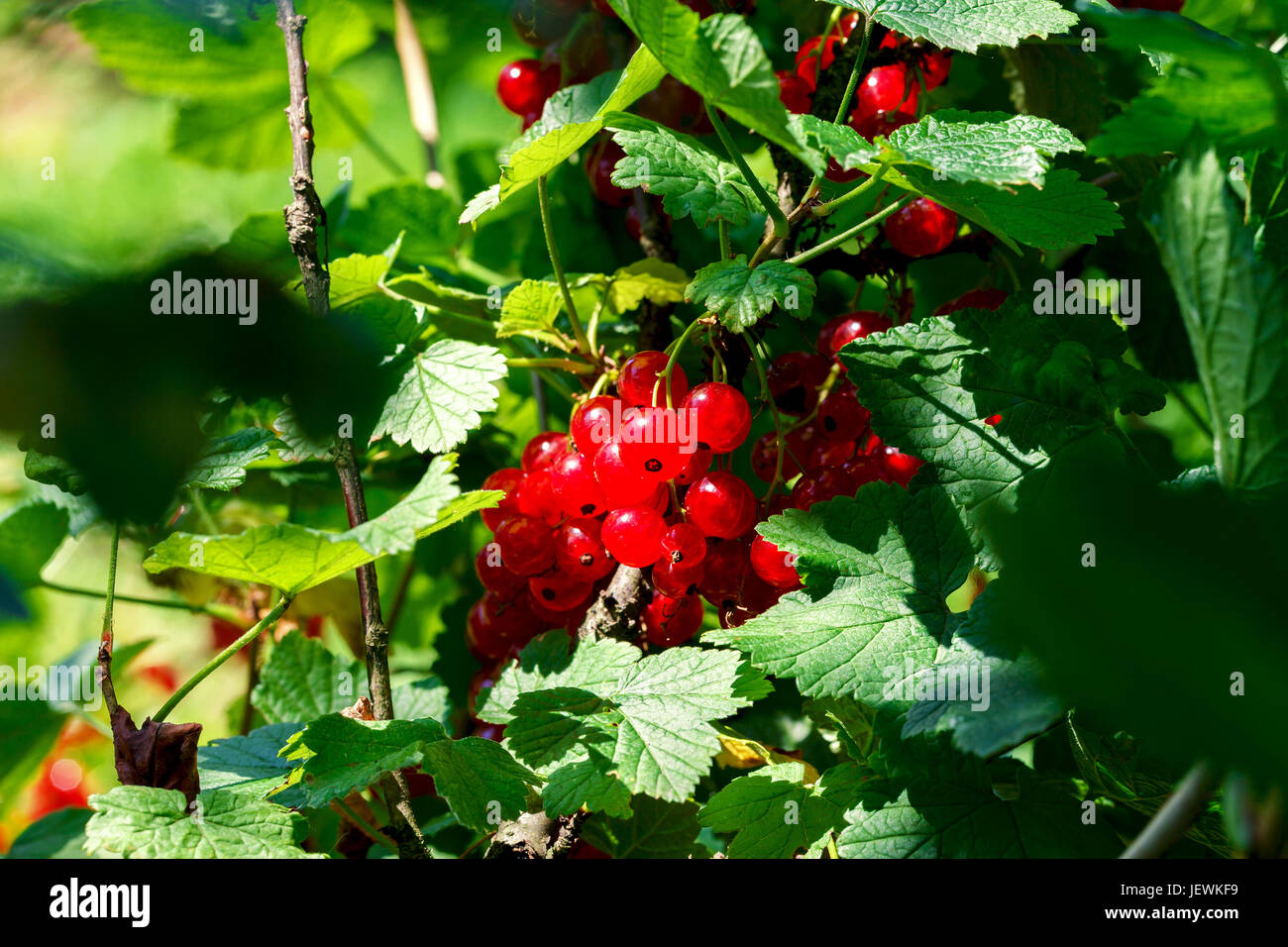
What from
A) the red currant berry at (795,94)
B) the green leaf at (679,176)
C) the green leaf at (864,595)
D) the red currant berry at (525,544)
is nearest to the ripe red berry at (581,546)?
the red currant berry at (525,544)

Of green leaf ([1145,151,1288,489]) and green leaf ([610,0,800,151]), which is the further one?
green leaf ([610,0,800,151])

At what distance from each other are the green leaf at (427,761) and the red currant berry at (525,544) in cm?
13

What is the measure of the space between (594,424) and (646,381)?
0.14 ft

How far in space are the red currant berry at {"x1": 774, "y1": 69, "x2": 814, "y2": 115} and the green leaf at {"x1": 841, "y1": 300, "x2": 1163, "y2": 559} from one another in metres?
0.21

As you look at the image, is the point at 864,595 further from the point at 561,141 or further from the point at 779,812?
the point at 561,141

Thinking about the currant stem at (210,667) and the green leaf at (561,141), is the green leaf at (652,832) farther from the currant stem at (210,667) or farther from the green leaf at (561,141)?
the green leaf at (561,141)

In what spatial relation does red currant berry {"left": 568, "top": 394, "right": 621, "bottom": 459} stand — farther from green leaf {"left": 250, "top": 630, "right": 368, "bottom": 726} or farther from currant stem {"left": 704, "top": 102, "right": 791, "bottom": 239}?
green leaf {"left": 250, "top": 630, "right": 368, "bottom": 726}

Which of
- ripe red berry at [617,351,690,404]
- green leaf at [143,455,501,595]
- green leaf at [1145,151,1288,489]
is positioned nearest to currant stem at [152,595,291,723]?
green leaf at [143,455,501,595]

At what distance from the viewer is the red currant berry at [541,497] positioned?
2.04 feet

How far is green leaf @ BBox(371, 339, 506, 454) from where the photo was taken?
0.60 metres

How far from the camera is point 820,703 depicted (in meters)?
0.62

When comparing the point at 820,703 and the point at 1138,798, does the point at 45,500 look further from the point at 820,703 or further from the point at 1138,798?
the point at 1138,798

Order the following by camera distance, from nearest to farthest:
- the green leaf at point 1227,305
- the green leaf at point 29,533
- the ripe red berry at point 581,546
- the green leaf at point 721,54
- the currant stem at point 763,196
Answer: the green leaf at point 1227,305 → the green leaf at point 721,54 → the currant stem at point 763,196 → the ripe red berry at point 581,546 → the green leaf at point 29,533
